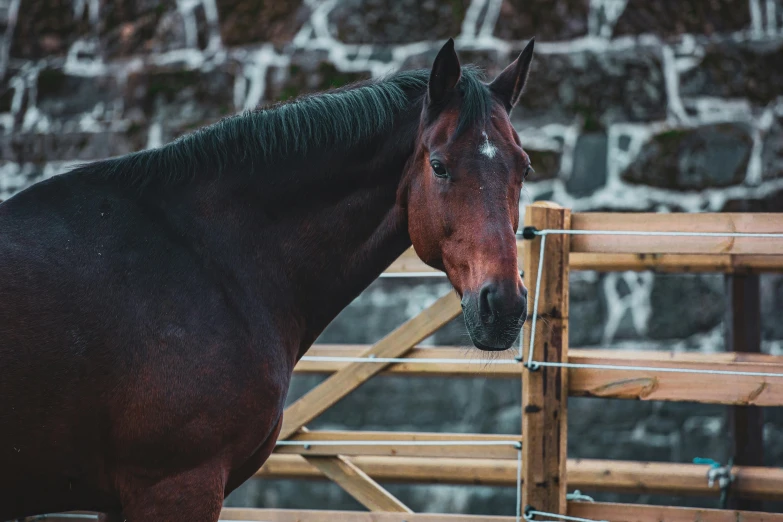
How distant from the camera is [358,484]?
13.2 feet

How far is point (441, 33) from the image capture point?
19.7 ft

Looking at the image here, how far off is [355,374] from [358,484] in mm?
543

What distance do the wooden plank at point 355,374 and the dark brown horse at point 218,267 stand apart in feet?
2.83

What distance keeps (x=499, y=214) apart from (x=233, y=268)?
97 cm

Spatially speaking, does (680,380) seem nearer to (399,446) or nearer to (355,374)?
(399,446)

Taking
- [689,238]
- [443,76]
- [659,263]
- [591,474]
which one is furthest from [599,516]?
[443,76]

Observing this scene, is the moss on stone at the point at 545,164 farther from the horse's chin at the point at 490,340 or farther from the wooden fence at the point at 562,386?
the horse's chin at the point at 490,340

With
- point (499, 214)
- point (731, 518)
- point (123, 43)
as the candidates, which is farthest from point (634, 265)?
point (123, 43)

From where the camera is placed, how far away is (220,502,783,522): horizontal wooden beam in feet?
11.5

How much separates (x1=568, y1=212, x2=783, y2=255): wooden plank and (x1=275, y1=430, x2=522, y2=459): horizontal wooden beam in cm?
102

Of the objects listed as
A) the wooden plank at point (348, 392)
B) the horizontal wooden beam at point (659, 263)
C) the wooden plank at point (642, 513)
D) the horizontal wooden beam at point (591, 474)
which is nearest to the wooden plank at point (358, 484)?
the wooden plank at point (348, 392)

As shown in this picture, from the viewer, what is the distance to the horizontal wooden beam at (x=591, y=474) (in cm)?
398

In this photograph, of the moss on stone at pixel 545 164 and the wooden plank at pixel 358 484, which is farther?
the moss on stone at pixel 545 164

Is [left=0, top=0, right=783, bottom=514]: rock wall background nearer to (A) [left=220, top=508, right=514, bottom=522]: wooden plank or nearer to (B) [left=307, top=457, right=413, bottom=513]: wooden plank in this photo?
(B) [left=307, top=457, right=413, bottom=513]: wooden plank
